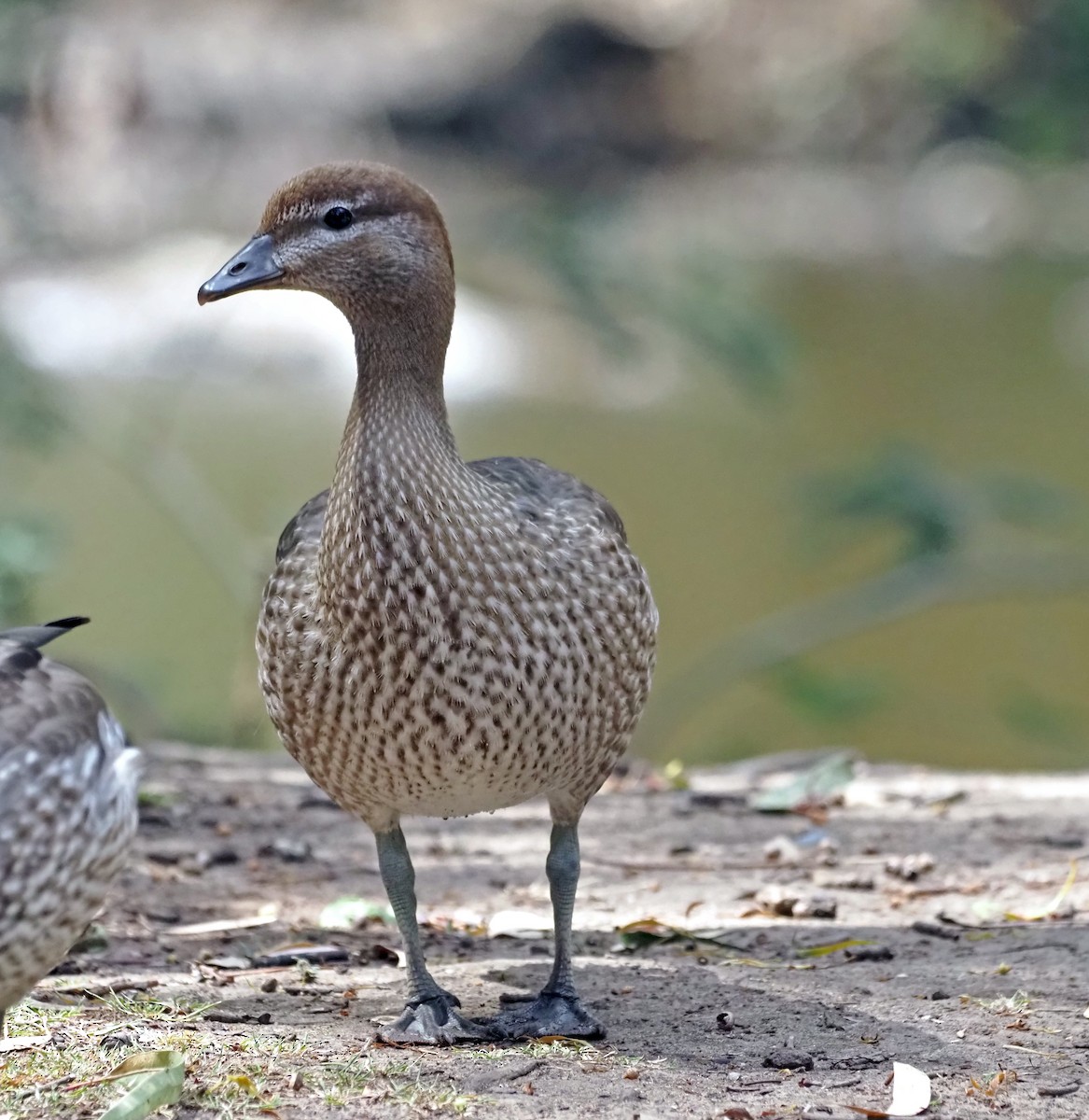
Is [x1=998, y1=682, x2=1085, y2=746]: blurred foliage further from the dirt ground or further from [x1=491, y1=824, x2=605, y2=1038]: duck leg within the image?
[x1=491, y1=824, x2=605, y2=1038]: duck leg

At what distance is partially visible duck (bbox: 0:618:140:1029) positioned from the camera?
2932mm

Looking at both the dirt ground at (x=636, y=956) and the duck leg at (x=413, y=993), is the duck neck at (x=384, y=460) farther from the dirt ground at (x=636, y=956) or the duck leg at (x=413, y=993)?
the dirt ground at (x=636, y=956)

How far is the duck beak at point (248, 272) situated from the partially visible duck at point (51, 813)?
0.85 meters

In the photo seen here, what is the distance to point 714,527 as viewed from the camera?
13.6 metres

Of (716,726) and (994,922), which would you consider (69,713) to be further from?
(716,726)

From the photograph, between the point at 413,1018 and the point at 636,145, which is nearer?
the point at 413,1018

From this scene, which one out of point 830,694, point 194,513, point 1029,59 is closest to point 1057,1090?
point 830,694

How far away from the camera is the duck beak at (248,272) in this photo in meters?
3.60

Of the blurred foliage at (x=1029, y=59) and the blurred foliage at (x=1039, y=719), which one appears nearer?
the blurred foliage at (x=1039, y=719)

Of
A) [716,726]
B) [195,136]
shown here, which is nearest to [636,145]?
[195,136]

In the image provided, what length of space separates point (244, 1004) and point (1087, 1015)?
1762 millimetres

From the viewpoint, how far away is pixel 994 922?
434 cm

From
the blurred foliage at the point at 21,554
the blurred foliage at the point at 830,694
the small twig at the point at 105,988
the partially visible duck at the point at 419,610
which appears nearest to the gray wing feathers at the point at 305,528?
the partially visible duck at the point at 419,610

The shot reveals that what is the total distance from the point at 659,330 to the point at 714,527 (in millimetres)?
2476
